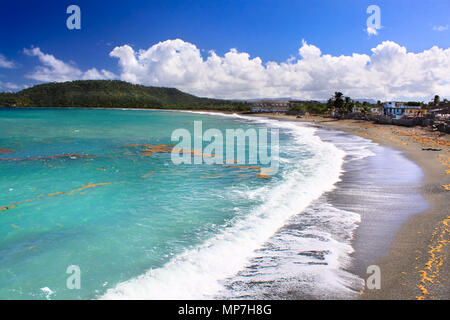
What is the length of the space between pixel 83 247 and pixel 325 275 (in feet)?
20.2

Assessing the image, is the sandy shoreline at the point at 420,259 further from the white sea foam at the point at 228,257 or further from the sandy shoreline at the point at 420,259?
the white sea foam at the point at 228,257

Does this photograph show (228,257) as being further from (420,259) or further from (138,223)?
(420,259)

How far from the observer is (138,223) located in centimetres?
936

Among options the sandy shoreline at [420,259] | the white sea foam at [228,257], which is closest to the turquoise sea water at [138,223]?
the white sea foam at [228,257]

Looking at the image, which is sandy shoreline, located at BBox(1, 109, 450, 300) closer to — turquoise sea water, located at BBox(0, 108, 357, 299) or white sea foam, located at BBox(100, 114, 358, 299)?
white sea foam, located at BBox(100, 114, 358, 299)

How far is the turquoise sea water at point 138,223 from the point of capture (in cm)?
628

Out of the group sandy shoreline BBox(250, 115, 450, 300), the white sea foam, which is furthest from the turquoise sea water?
sandy shoreline BBox(250, 115, 450, 300)

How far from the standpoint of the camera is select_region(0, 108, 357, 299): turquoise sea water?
247 inches

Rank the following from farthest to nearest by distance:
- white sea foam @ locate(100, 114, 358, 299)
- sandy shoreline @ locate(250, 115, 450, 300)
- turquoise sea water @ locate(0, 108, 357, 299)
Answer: turquoise sea water @ locate(0, 108, 357, 299) < white sea foam @ locate(100, 114, 358, 299) < sandy shoreline @ locate(250, 115, 450, 300)

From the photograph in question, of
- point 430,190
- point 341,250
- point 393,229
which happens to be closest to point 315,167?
point 430,190

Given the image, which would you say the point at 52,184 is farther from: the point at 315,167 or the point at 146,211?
the point at 315,167

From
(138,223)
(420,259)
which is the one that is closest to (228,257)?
(138,223)
